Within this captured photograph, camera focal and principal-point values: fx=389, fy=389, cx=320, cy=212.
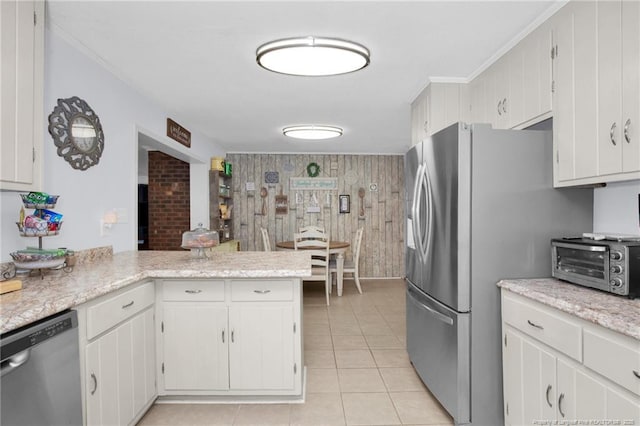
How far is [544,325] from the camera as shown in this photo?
1.71 meters

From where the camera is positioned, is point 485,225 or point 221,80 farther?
point 221,80

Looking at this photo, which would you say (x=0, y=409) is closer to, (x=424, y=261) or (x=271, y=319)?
(x=271, y=319)

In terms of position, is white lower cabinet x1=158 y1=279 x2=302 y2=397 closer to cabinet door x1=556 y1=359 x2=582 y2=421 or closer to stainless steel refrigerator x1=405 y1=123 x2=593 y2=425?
stainless steel refrigerator x1=405 y1=123 x2=593 y2=425

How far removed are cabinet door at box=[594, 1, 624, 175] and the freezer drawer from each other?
1028 millimetres

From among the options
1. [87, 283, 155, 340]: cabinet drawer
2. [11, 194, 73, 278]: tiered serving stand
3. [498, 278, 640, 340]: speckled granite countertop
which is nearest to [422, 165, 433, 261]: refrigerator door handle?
[498, 278, 640, 340]: speckled granite countertop

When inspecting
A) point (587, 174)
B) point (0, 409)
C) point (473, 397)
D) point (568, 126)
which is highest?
point (568, 126)

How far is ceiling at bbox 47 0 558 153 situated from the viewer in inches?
80.7

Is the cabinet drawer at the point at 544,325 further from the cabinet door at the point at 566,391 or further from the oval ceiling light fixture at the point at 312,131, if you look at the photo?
the oval ceiling light fixture at the point at 312,131

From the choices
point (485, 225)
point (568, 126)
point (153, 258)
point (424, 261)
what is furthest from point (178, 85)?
point (568, 126)

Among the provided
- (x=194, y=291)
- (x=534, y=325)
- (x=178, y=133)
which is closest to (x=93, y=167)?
(x=194, y=291)

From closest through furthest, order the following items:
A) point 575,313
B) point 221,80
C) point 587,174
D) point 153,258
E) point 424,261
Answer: point 575,313
point 587,174
point 424,261
point 153,258
point 221,80

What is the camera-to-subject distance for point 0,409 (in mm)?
1201

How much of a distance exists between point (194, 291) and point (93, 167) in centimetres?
120

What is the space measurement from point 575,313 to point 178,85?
3.12m
